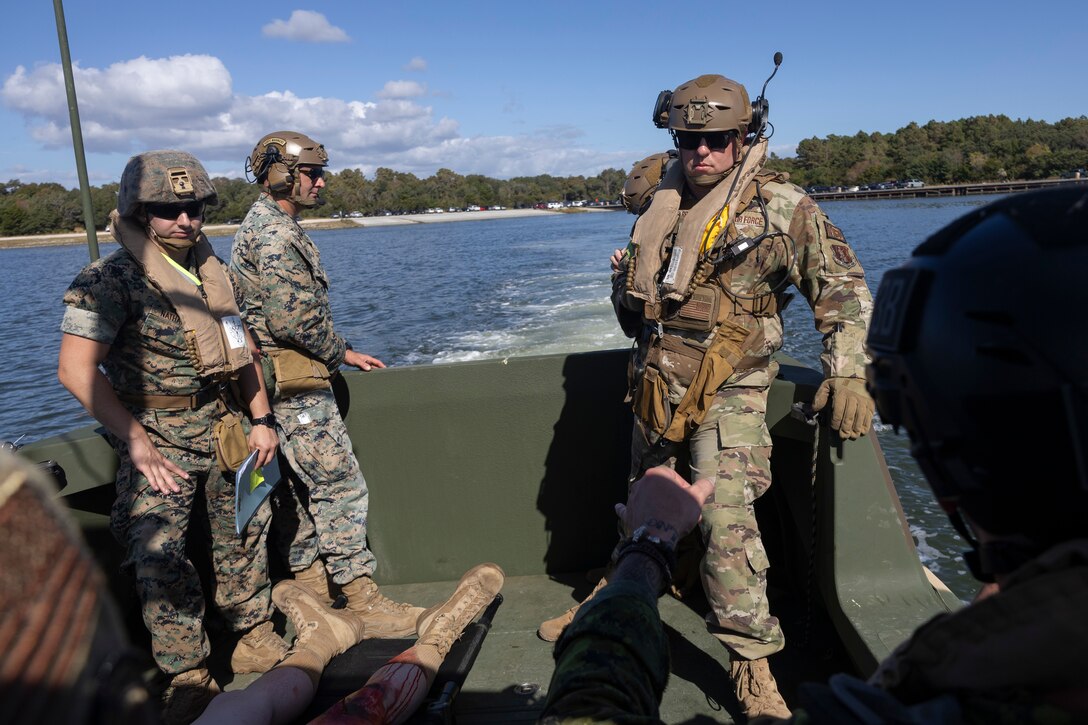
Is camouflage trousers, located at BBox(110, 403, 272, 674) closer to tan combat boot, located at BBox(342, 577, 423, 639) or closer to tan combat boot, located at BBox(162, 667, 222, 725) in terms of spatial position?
tan combat boot, located at BBox(162, 667, 222, 725)

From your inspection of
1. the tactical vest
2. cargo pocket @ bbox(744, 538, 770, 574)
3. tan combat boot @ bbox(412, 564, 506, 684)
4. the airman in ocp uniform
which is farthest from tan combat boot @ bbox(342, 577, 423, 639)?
cargo pocket @ bbox(744, 538, 770, 574)

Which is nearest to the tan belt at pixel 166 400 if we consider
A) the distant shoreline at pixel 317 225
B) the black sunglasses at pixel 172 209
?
the black sunglasses at pixel 172 209

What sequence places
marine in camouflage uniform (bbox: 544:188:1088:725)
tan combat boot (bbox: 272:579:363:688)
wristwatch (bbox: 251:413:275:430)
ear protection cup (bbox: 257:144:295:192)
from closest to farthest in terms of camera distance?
marine in camouflage uniform (bbox: 544:188:1088:725)
tan combat boot (bbox: 272:579:363:688)
wristwatch (bbox: 251:413:275:430)
ear protection cup (bbox: 257:144:295:192)

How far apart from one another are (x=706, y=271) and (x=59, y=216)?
75827mm

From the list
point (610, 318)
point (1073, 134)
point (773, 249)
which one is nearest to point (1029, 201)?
point (773, 249)

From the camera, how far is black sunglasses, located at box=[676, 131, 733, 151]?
309 centimetres

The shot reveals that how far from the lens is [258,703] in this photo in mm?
2549

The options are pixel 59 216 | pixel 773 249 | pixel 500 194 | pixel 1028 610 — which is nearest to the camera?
pixel 1028 610

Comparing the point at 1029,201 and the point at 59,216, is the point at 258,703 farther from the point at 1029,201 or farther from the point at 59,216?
the point at 59,216

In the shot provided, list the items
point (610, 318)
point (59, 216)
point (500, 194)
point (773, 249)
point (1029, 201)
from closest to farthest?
point (1029, 201) → point (773, 249) → point (610, 318) → point (59, 216) → point (500, 194)

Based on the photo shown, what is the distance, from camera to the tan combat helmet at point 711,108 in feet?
9.92

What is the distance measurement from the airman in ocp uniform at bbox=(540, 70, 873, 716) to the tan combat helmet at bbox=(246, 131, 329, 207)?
5.10ft

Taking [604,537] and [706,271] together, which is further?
[604,537]

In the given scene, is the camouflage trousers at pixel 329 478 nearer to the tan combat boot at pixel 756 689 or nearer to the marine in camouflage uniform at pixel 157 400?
the marine in camouflage uniform at pixel 157 400
